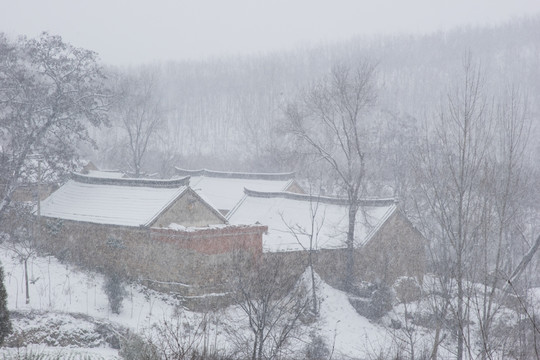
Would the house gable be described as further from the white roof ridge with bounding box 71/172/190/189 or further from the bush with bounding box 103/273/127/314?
the bush with bounding box 103/273/127/314

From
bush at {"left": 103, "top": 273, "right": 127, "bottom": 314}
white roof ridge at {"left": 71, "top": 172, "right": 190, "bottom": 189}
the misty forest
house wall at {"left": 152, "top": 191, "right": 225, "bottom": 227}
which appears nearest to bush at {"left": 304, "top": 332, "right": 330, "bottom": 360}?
the misty forest

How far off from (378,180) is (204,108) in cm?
3800

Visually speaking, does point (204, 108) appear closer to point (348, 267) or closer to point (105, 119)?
point (105, 119)

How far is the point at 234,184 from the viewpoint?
32.7 m

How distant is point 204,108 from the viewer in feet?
214

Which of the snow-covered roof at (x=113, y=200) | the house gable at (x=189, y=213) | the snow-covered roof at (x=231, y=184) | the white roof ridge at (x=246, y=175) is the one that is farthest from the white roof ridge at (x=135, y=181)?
the white roof ridge at (x=246, y=175)

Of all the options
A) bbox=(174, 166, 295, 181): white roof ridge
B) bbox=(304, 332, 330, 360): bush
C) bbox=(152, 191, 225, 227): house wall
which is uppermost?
bbox=(174, 166, 295, 181): white roof ridge

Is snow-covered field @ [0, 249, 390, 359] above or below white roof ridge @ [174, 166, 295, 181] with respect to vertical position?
below

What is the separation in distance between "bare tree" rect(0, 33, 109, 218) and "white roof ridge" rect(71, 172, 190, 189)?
190 centimetres

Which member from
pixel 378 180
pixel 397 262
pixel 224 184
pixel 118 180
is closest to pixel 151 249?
pixel 118 180

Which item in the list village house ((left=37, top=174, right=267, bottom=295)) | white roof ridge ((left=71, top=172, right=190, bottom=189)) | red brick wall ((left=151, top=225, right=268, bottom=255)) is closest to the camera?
red brick wall ((left=151, top=225, right=268, bottom=255))

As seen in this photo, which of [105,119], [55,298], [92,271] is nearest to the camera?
[55,298]

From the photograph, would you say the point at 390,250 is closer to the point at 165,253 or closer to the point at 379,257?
the point at 379,257

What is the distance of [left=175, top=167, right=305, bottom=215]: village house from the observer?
102ft
